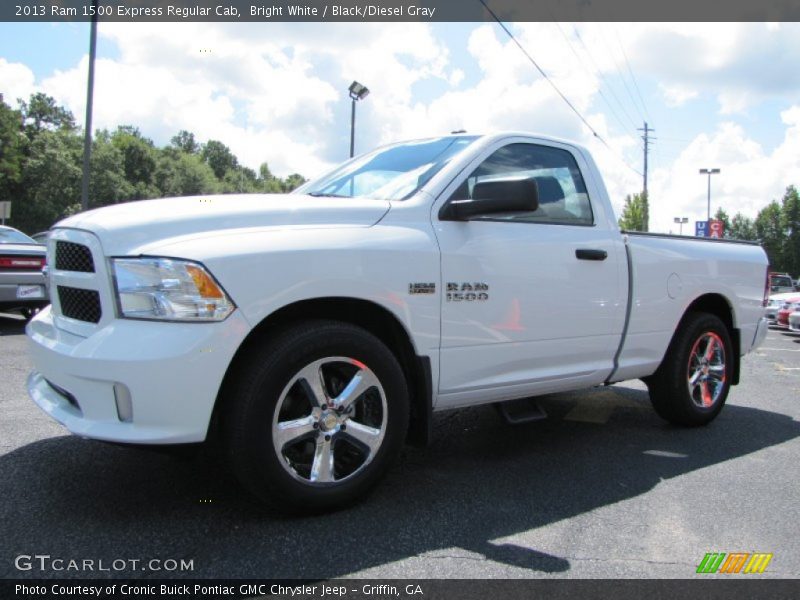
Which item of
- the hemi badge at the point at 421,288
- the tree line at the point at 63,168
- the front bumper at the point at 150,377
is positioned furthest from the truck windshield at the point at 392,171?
the tree line at the point at 63,168

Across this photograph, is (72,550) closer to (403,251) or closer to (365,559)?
(365,559)

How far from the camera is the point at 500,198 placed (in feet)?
10.8

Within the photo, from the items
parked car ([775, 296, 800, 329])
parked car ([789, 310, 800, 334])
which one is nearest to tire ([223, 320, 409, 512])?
parked car ([789, 310, 800, 334])

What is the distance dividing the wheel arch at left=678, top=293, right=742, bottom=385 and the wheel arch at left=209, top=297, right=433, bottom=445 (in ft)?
9.13

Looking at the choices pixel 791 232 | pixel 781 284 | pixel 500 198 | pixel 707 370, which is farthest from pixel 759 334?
pixel 791 232

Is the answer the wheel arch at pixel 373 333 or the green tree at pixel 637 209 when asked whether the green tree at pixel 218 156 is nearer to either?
the green tree at pixel 637 209

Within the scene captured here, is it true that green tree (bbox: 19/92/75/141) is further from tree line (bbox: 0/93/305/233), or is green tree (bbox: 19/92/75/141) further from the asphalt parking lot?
the asphalt parking lot

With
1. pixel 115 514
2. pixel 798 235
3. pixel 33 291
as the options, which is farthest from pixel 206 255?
pixel 798 235

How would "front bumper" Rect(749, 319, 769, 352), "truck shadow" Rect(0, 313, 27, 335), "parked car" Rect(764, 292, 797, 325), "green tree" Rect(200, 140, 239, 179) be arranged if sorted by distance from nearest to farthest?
"front bumper" Rect(749, 319, 769, 352) → "truck shadow" Rect(0, 313, 27, 335) → "parked car" Rect(764, 292, 797, 325) → "green tree" Rect(200, 140, 239, 179)

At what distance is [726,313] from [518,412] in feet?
7.77

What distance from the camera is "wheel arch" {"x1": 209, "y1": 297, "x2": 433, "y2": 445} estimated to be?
2834mm

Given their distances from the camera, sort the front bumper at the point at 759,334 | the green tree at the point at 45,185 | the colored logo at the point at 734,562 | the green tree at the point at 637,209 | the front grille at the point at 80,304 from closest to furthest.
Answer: the colored logo at the point at 734,562, the front grille at the point at 80,304, the front bumper at the point at 759,334, the green tree at the point at 637,209, the green tree at the point at 45,185

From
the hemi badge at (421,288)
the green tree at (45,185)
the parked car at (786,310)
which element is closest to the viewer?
the hemi badge at (421,288)

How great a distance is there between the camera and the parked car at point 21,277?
8391 millimetres
